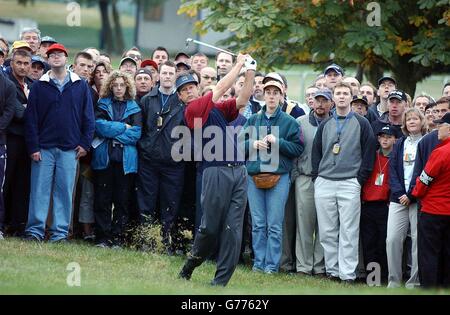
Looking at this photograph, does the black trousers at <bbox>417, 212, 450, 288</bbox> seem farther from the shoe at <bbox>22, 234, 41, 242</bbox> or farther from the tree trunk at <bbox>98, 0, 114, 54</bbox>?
the tree trunk at <bbox>98, 0, 114, 54</bbox>

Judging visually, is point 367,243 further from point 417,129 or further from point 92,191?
point 92,191

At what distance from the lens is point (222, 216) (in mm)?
12250

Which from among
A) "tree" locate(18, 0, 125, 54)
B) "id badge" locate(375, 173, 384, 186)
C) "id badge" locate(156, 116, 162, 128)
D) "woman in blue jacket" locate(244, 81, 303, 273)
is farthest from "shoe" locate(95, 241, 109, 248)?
"tree" locate(18, 0, 125, 54)

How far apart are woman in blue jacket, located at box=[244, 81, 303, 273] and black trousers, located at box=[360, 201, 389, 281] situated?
1210mm

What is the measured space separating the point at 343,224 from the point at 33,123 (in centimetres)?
472

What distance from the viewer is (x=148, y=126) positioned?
50.3ft

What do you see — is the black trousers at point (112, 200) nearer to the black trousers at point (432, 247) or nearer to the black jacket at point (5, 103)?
the black jacket at point (5, 103)

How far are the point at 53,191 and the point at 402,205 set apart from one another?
5.08 m

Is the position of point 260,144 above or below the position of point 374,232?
above

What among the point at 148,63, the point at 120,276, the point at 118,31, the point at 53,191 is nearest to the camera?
the point at 120,276

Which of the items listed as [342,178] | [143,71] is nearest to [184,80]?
[143,71]

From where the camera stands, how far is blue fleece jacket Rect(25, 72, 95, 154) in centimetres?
1482

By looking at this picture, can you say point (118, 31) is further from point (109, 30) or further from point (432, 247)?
point (432, 247)
